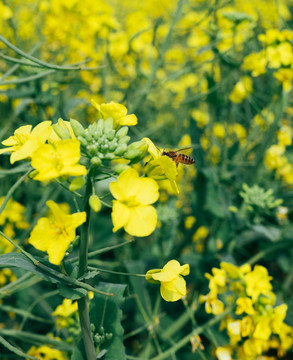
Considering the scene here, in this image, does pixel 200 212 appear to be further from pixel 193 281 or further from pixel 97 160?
pixel 97 160

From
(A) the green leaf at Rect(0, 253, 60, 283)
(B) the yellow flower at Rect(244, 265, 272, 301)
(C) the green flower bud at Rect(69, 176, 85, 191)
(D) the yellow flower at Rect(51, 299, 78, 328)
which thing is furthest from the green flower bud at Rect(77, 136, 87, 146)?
(B) the yellow flower at Rect(244, 265, 272, 301)

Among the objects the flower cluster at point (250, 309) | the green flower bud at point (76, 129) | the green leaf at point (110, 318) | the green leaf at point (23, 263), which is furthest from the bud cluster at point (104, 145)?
the flower cluster at point (250, 309)

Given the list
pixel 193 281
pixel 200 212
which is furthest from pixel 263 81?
pixel 193 281

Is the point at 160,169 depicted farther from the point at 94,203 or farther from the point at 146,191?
the point at 94,203

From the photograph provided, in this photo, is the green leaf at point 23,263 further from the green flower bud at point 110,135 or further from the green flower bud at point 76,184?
the green flower bud at point 110,135

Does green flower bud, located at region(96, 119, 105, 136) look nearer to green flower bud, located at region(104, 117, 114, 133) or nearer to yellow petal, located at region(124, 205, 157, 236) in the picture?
green flower bud, located at region(104, 117, 114, 133)
